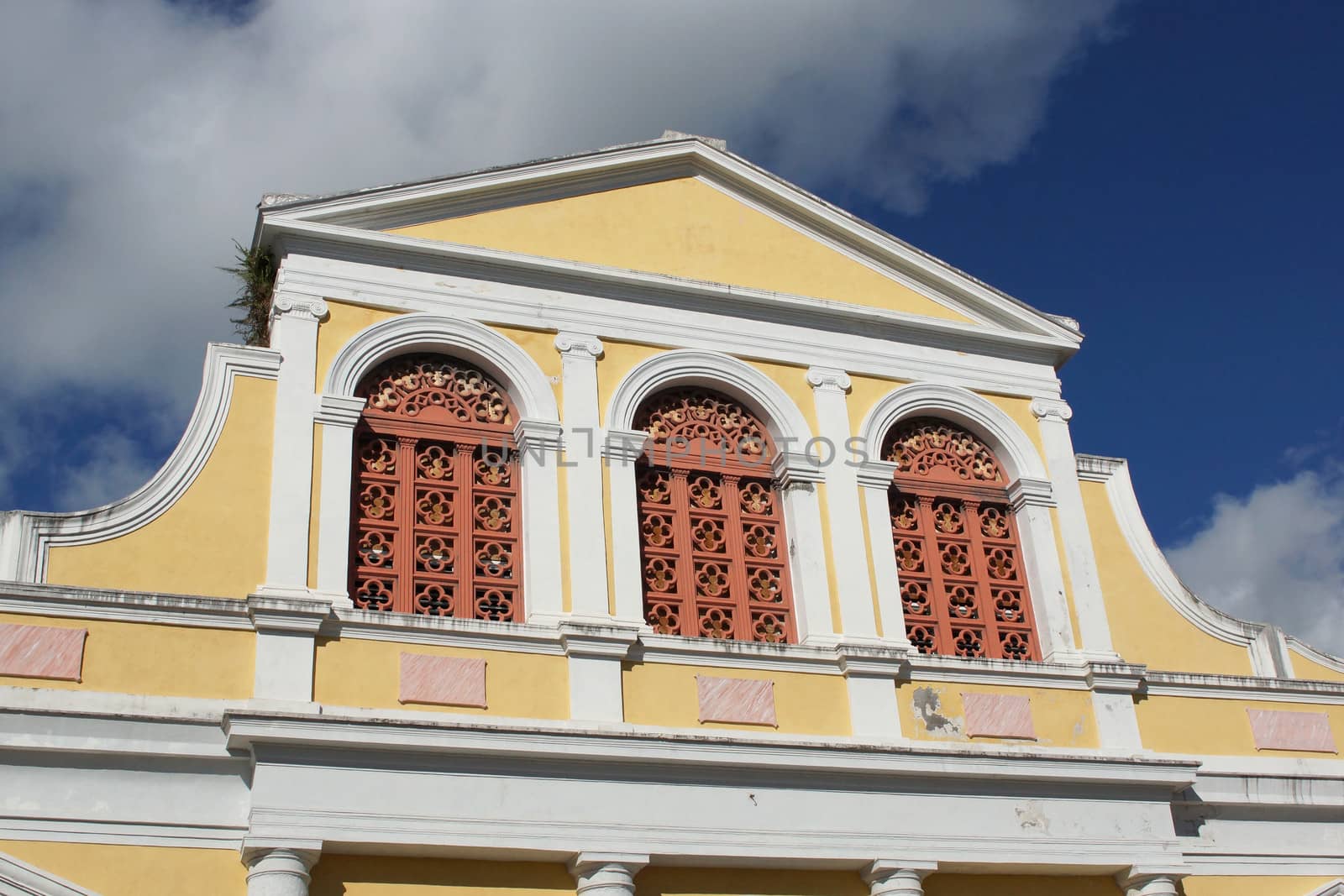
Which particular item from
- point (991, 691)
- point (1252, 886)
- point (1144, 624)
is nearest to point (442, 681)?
point (991, 691)

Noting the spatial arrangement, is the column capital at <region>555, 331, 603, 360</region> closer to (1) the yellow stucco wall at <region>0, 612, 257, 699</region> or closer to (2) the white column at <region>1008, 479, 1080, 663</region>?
(1) the yellow stucco wall at <region>0, 612, 257, 699</region>

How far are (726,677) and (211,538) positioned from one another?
12.4ft

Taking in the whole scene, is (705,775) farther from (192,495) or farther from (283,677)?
(192,495)

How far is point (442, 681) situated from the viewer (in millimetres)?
10789

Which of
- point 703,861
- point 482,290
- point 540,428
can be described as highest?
point 482,290

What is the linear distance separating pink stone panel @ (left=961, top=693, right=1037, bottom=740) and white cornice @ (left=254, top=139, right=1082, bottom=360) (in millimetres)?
3701

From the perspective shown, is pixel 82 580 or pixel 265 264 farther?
pixel 265 264

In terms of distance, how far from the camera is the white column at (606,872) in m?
10.4

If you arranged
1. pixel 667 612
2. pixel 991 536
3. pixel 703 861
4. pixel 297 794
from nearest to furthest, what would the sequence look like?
pixel 297 794 < pixel 703 861 < pixel 667 612 < pixel 991 536

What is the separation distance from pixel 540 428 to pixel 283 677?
282 centimetres

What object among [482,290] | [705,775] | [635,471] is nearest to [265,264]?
[482,290]

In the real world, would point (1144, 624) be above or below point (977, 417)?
below

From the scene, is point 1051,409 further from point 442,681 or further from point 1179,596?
point 442,681

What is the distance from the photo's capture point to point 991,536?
1348cm
